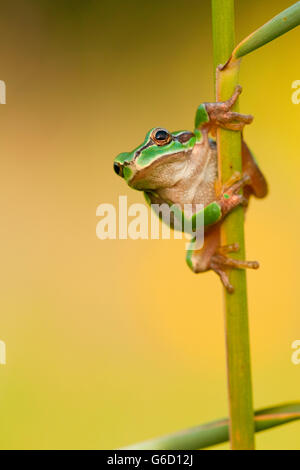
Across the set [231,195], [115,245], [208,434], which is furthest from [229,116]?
[115,245]

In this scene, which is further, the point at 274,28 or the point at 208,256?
the point at 208,256

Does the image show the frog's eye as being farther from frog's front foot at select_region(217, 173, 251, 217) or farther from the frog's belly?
frog's front foot at select_region(217, 173, 251, 217)

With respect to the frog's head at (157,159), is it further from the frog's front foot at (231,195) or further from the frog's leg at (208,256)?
the frog's front foot at (231,195)

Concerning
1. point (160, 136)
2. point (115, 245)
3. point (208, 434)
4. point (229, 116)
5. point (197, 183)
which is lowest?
point (208, 434)

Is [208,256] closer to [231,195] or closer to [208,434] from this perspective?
[231,195]

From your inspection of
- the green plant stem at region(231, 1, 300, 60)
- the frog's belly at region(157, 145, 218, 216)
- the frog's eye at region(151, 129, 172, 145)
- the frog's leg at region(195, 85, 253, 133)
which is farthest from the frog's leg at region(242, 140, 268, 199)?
the green plant stem at region(231, 1, 300, 60)

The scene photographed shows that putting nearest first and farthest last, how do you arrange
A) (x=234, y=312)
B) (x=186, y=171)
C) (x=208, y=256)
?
(x=234, y=312) < (x=208, y=256) < (x=186, y=171)

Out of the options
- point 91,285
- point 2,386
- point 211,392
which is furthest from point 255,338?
point 2,386
